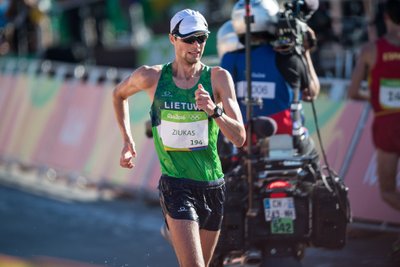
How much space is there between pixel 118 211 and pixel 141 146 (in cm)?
87

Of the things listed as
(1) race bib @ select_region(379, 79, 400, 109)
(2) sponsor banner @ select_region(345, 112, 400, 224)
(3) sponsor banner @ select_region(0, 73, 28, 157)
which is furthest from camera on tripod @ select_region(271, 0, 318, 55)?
(3) sponsor banner @ select_region(0, 73, 28, 157)

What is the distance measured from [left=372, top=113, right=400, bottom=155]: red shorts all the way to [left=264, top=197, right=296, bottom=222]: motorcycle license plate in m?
1.41

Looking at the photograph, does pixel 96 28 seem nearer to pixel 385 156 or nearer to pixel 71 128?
pixel 71 128

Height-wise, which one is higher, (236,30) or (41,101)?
(236,30)

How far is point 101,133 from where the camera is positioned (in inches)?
569

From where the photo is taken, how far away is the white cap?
6949mm

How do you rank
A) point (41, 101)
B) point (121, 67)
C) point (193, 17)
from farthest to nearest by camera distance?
1. point (121, 67)
2. point (41, 101)
3. point (193, 17)

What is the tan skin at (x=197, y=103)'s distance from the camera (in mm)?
6738

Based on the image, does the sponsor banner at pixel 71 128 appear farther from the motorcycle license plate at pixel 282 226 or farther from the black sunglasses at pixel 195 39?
the black sunglasses at pixel 195 39

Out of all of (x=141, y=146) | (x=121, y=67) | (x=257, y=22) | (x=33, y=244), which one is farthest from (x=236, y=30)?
(x=121, y=67)

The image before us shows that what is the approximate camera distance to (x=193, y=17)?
277 inches

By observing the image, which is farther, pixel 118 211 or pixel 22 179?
pixel 22 179

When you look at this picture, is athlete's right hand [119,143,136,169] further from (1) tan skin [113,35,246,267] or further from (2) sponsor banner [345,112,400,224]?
(2) sponsor banner [345,112,400,224]

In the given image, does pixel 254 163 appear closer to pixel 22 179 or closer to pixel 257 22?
pixel 257 22
